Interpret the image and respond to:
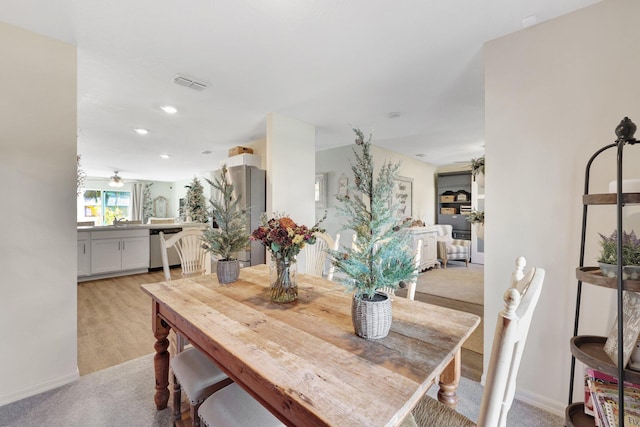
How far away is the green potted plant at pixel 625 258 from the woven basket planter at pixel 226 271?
1853mm

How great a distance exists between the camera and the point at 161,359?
5.31ft

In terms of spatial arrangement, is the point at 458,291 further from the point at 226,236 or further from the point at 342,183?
the point at 226,236

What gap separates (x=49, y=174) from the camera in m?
1.88

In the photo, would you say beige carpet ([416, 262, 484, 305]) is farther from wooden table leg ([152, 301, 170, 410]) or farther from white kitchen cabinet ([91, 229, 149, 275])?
white kitchen cabinet ([91, 229, 149, 275])

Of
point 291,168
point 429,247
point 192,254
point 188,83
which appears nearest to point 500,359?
point 192,254

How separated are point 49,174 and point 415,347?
2.53 meters

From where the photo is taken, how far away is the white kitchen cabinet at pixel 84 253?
14.8ft

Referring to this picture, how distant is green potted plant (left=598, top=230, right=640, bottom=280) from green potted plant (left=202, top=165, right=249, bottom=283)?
1780 mm

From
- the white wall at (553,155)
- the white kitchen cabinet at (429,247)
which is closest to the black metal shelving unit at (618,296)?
the white wall at (553,155)

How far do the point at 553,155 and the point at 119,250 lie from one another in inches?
245

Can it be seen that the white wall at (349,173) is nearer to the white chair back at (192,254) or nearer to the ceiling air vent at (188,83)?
the ceiling air vent at (188,83)

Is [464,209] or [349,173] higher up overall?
[349,173]

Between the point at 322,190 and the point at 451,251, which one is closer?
the point at 322,190

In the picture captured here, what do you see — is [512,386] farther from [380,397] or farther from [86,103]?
[86,103]
